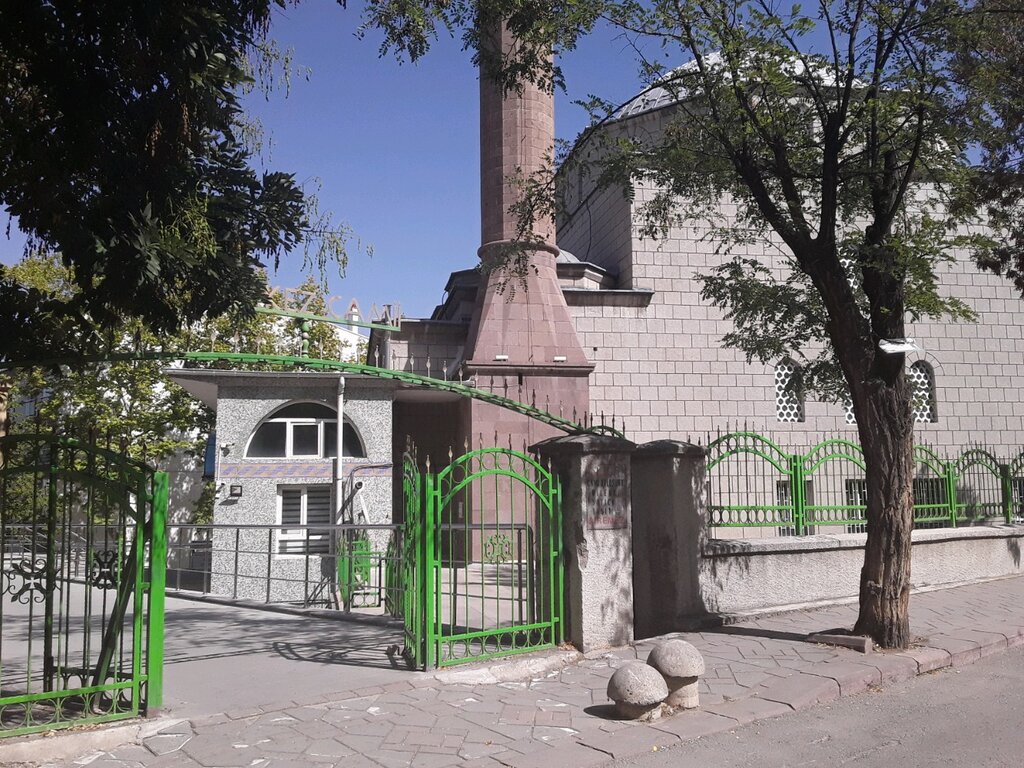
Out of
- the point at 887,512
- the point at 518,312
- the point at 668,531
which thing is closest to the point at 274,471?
the point at 518,312

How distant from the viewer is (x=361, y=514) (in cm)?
1462

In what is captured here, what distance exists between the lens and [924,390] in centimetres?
2077

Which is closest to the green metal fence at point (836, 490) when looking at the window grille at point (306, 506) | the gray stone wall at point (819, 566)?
the gray stone wall at point (819, 566)

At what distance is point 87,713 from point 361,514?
9.04m

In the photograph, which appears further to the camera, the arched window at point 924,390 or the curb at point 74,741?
the arched window at point 924,390

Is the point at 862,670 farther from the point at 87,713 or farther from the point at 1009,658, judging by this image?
the point at 87,713

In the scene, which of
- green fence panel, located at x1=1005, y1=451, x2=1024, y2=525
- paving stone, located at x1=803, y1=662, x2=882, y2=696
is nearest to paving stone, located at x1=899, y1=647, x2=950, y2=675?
paving stone, located at x1=803, y1=662, x2=882, y2=696

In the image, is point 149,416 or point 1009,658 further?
point 149,416

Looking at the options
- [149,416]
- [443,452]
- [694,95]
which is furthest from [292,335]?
[694,95]

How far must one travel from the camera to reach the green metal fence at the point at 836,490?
10.1 metres

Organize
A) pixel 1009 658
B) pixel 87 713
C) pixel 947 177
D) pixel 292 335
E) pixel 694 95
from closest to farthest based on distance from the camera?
pixel 87 713 < pixel 1009 658 < pixel 947 177 < pixel 694 95 < pixel 292 335

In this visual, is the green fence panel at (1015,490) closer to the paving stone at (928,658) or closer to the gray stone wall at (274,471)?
the paving stone at (928,658)

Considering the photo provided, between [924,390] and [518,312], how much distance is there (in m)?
11.1

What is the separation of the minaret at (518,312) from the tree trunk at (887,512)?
316 inches
